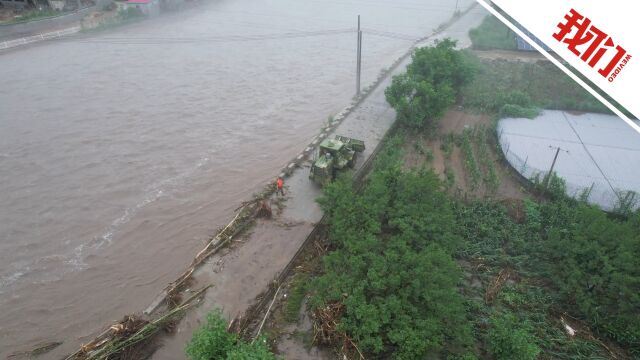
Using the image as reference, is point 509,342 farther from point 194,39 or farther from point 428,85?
point 194,39

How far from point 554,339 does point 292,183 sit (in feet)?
24.9

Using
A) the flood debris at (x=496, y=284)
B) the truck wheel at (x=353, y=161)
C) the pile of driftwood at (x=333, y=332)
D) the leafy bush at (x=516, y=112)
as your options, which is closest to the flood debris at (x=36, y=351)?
the pile of driftwood at (x=333, y=332)

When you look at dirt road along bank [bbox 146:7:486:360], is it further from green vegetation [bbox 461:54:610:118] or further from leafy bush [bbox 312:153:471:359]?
green vegetation [bbox 461:54:610:118]

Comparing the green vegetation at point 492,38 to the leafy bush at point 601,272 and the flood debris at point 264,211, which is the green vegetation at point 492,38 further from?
the flood debris at point 264,211

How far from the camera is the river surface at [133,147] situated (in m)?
9.27

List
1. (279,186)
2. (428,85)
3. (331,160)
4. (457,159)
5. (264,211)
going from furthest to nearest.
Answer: (428,85), (457,159), (331,160), (279,186), (264,211)

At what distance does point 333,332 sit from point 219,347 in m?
2.15

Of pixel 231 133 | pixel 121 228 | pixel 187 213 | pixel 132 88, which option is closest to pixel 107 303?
pixel 121 228

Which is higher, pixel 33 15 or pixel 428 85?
pixel 33 15

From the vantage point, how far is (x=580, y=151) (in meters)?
13.2

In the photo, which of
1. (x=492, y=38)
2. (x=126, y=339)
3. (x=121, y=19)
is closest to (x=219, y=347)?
(x=126, y=339)

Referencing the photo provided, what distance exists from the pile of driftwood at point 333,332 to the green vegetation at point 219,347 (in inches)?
52.4

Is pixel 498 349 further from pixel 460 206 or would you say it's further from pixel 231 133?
pixel 231 133

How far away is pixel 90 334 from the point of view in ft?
26.7
